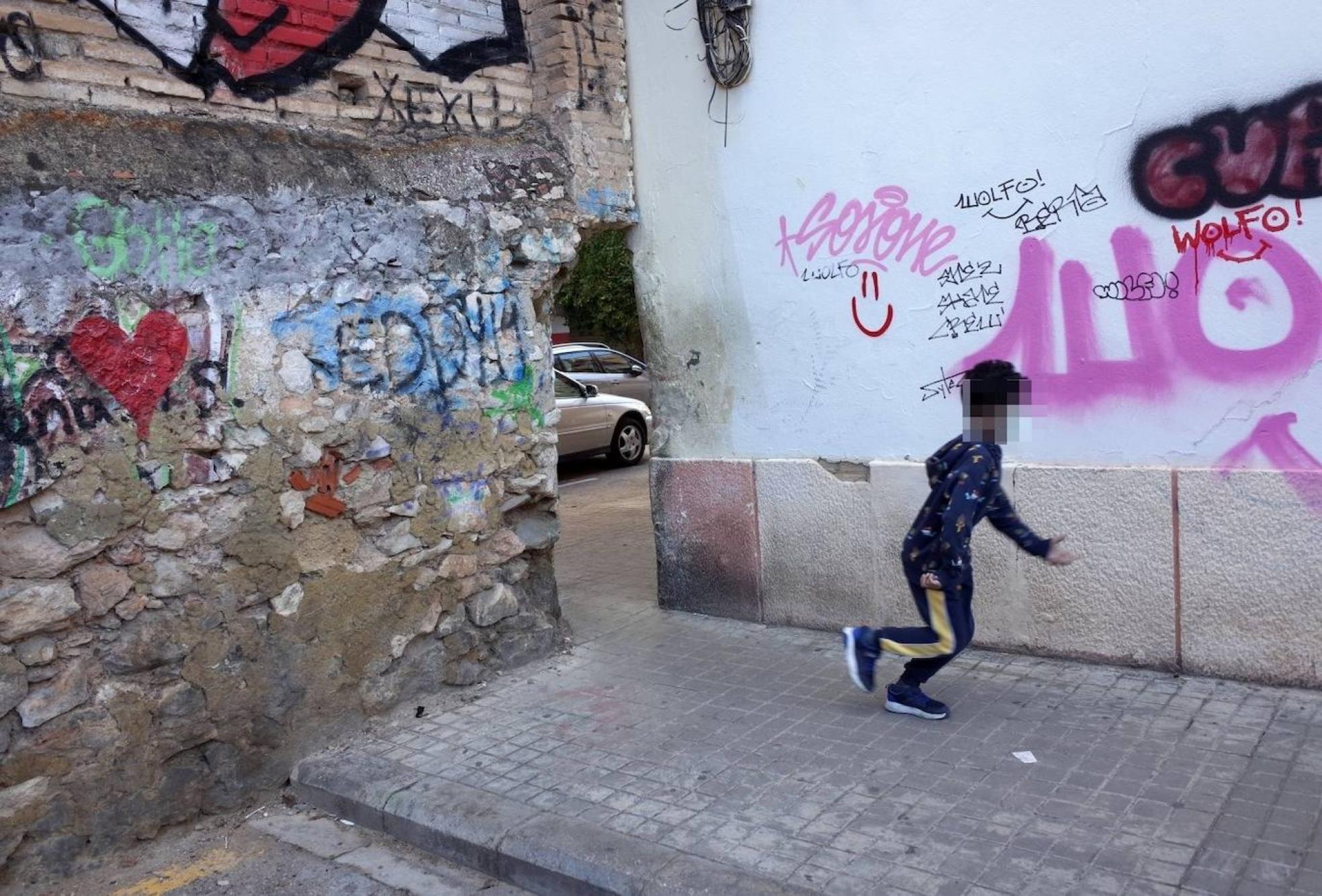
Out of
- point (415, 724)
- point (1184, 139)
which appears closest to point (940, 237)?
point (1184, 139)

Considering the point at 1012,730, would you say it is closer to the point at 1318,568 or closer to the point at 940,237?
the point at 1318,568

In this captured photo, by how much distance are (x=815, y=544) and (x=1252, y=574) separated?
7.34 feet

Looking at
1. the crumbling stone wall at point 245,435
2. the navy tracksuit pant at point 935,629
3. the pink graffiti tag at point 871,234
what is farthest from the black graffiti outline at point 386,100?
the navy tracksuit pant at point 935,629

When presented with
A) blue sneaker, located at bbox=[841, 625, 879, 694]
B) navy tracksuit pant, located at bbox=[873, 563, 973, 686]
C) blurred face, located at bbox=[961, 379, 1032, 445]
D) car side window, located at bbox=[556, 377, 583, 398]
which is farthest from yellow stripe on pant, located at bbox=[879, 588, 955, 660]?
car side window, located at bbox=[556, 377, 583, 398]

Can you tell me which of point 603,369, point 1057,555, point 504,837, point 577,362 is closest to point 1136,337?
point 1057,555

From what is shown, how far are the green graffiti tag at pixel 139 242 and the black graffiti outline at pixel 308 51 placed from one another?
0.77 meters

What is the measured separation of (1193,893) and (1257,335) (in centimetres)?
253

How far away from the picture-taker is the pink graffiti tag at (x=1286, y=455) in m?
4.68

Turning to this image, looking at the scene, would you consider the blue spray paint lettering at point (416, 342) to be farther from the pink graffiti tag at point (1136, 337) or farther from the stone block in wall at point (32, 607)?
the pink graffiti tag at point (1136, 337)

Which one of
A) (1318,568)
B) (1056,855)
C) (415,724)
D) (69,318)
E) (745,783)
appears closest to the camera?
(1056,855)

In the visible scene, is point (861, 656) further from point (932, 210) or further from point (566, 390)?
point (566, 390)

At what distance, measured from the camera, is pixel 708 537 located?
673cm

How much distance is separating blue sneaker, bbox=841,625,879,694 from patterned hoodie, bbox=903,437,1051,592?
15.4 inches

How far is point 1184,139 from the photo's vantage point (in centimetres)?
489
